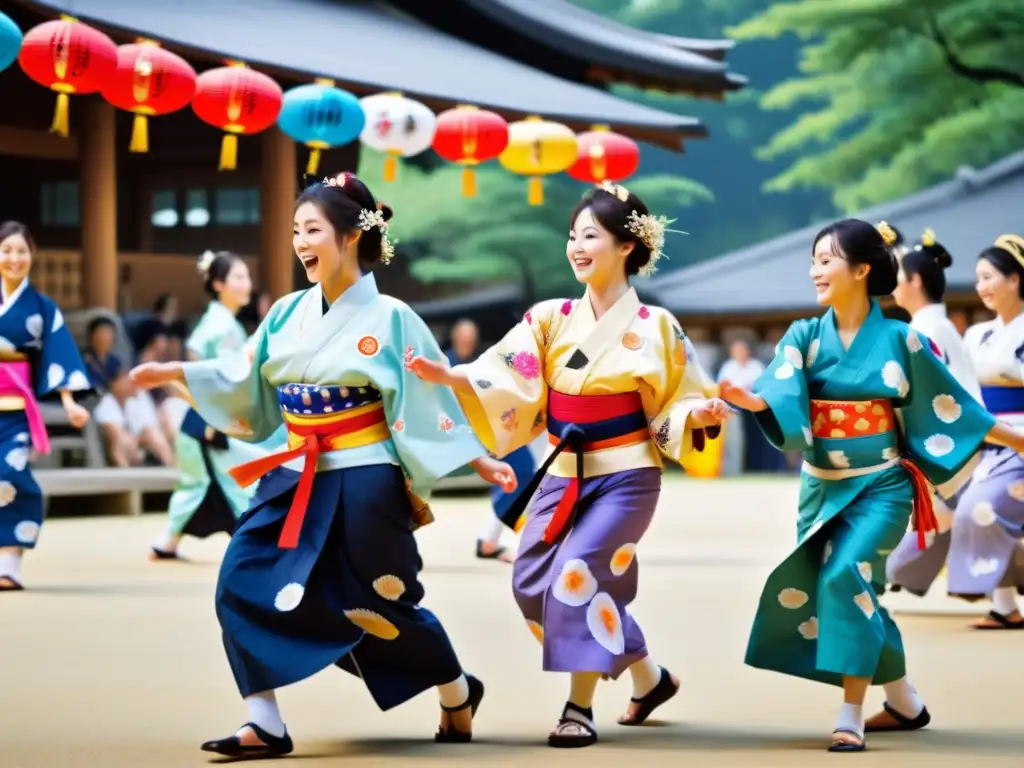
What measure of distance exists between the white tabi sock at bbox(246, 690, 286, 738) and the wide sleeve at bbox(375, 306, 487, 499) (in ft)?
2.30

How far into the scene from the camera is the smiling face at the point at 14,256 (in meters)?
8.14

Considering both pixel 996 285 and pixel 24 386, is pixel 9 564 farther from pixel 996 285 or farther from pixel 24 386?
pixel 996 285

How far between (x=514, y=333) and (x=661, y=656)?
171 centimetres

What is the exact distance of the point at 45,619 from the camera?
7113 millimetres

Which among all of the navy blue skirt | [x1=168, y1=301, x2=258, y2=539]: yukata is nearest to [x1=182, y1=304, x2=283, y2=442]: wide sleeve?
the navy blue skirt

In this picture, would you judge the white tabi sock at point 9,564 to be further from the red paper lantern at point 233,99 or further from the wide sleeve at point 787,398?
the red paper lantern at point 233,99

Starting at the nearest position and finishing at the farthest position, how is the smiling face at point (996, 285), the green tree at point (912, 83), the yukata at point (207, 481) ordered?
the smiling face at point (996, 285)
the yukata at point (207, 481)
the green tree at point (912, 83)

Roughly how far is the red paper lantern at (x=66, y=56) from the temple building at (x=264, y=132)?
6.27ft

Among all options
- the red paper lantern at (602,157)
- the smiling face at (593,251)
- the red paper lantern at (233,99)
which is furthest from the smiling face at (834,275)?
the red paper lantern at (602,157)

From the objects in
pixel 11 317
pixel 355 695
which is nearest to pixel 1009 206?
pixel 11 317

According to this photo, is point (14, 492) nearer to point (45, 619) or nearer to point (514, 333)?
point (45, 619)

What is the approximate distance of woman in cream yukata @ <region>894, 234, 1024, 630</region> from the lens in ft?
23.6

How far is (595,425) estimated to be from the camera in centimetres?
485

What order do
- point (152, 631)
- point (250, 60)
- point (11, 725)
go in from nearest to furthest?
point (11, 725) → point (152, 631) → point (250, 60)
